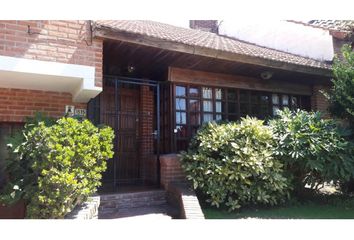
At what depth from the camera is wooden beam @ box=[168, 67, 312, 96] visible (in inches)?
293

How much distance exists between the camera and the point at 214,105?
314 inches

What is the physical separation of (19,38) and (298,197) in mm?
6726

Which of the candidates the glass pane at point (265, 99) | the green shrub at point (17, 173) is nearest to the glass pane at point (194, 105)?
the glass pane at point (265, 99)

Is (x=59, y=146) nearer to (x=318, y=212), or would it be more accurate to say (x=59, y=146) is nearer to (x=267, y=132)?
(x=267, y=132)

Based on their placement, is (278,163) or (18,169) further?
(278,163)

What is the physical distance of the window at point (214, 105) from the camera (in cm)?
755

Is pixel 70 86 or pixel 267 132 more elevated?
pixel 70 86

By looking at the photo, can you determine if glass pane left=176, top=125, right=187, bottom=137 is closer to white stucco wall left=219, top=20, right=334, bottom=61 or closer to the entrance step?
the entrance step

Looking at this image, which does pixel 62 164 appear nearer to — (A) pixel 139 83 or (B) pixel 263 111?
(A) pixel 139 83

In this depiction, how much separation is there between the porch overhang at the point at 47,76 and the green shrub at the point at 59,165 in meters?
0.96

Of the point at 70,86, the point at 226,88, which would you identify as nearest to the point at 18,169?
the point at 70,86

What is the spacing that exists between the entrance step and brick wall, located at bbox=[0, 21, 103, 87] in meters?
2.34

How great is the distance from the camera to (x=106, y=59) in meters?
6.95

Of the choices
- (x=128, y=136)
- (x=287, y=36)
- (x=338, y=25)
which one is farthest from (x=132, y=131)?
(x=338, y=25)
